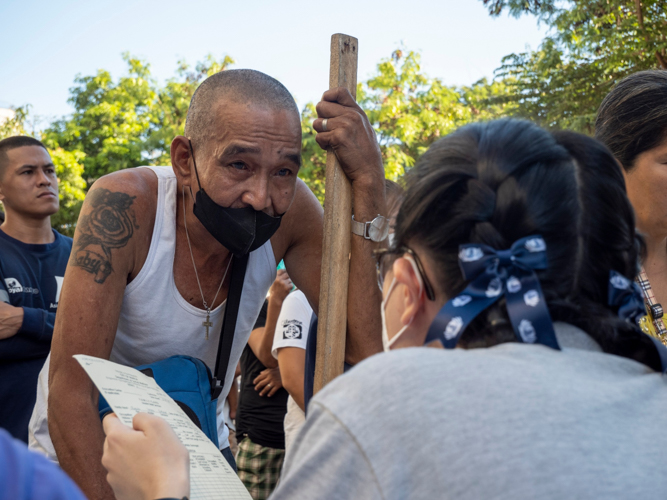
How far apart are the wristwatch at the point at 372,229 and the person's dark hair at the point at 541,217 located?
892 millimetres

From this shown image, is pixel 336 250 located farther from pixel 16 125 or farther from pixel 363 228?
pixel 16 125

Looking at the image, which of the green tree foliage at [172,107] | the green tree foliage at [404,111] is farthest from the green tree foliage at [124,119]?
the green tree foliage at [404,111]

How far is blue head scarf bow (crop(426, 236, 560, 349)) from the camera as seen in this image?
108 centimetres

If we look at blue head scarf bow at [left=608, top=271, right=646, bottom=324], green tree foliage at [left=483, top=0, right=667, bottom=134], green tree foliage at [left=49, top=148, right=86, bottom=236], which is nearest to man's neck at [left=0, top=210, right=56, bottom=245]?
blue head scarf bow at [left=608, top=271, right=646, bottom=324]

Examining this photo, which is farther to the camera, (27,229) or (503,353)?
(27,229)

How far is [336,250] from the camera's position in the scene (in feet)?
6.78

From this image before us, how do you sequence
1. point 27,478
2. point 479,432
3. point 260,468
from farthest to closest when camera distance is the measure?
1. point 260,468
2. point 479,432
3. point 27,478

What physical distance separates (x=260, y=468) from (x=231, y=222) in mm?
2360

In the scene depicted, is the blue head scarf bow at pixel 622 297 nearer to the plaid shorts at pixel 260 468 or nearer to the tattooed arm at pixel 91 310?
the tattooed arm at pixel 91 310

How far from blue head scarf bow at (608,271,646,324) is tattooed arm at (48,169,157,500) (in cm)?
150

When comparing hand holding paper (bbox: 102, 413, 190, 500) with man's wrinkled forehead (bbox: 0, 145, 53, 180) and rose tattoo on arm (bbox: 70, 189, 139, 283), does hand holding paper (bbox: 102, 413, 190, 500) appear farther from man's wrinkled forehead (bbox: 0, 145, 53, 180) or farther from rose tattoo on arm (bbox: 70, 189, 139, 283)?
man's wrinkled forehead (bbox: 0, 145, 53, 180)

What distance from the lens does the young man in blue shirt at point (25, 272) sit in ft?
10.9

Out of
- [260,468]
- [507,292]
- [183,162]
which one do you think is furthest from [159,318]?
[260,468]

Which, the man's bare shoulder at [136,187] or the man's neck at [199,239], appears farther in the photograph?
the man's neck at [199,239]
